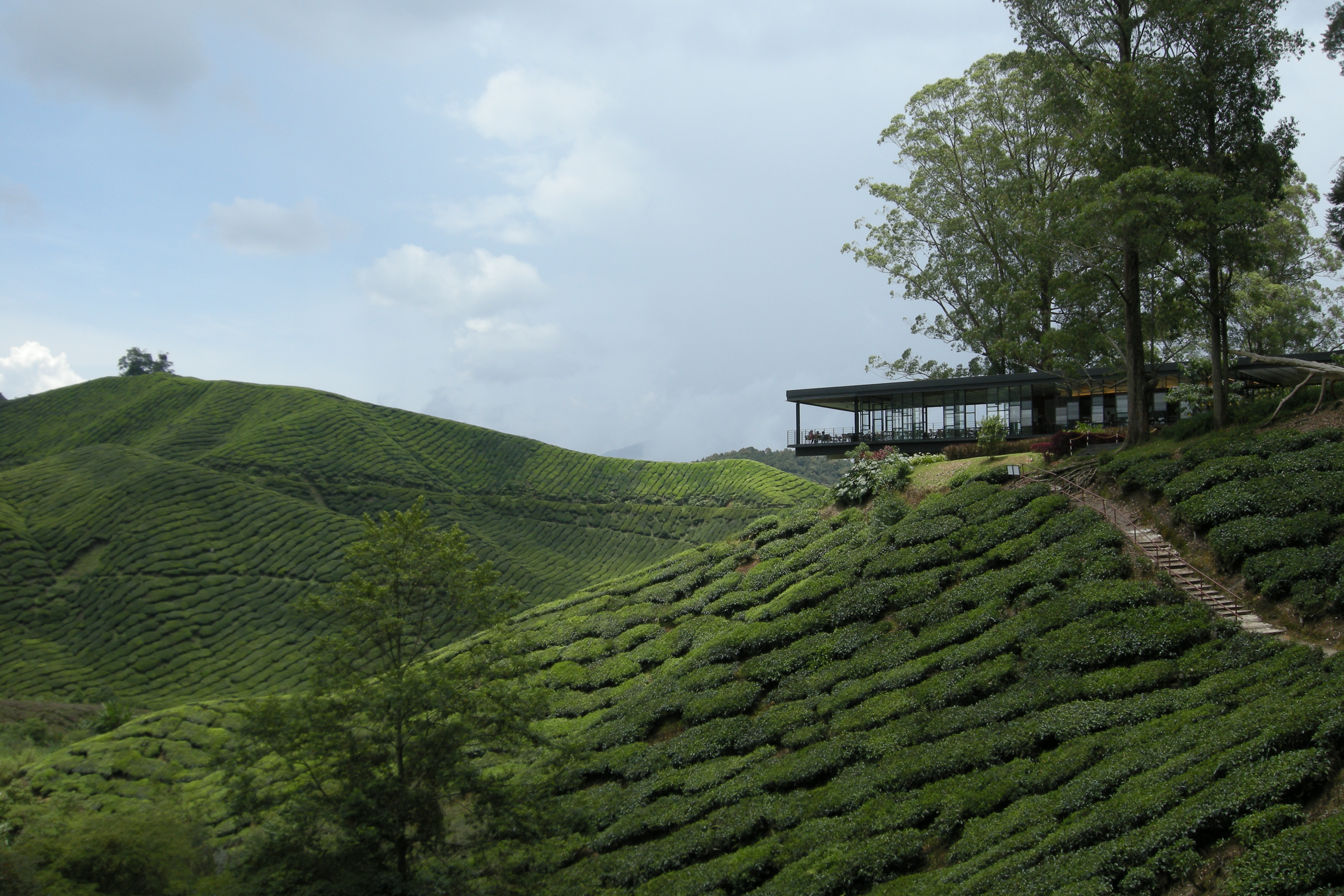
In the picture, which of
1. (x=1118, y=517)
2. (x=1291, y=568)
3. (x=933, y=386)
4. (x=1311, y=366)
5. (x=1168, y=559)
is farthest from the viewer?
(x=933, y=386)

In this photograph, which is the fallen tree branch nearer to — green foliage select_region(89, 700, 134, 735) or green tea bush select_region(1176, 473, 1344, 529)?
green tea bush select_region(1176, 473, 1344, 529)

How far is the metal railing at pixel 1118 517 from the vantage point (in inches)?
653

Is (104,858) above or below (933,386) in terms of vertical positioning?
below

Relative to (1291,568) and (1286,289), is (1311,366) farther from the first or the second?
(1286,289)

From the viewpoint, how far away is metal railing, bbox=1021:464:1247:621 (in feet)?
54.4

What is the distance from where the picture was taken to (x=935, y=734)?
16.0 metres

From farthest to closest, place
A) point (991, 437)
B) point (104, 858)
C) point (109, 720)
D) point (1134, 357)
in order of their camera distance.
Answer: point (109, 720) < point (991, 437) < point (1134, 357) < point (104, 858)

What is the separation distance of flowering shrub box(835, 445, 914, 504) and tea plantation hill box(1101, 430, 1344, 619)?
26.3 feet

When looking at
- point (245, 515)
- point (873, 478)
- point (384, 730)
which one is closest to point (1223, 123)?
point (873, 478)

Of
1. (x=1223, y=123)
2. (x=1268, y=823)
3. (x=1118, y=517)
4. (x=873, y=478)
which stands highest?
(x=1223, y=123)

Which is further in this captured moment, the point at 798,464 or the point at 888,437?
the point at 798,464

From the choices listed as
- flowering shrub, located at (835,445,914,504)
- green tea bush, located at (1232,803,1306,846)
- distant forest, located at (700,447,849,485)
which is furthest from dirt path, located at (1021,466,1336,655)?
distant forest, located at (700,447,849,485)

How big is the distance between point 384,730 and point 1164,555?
57.8 feet

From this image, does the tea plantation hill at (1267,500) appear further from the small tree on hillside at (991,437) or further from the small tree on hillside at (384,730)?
the small tree on hillside at (384,730)
